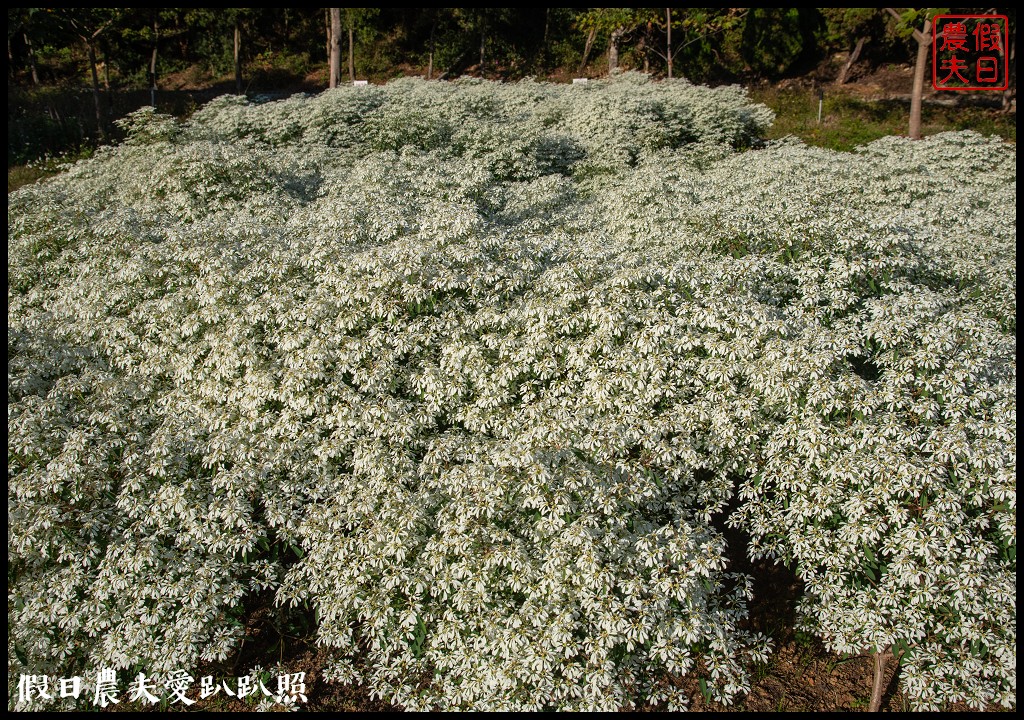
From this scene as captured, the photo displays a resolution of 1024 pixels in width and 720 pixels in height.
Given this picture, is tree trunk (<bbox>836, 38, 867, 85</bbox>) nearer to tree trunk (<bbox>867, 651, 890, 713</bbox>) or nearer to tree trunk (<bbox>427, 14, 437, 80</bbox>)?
tree trunk (<bbox>427, 14, 437, 80</bbox>)

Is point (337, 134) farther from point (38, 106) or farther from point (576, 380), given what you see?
point (38, 106)

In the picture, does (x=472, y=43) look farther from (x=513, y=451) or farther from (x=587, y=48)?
(x=513, y=451)

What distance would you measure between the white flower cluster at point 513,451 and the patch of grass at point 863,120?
21.2 metres

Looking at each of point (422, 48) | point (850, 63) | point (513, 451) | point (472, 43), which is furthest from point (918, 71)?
point (422, 48)

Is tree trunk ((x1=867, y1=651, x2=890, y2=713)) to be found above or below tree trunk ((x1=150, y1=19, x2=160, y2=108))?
below

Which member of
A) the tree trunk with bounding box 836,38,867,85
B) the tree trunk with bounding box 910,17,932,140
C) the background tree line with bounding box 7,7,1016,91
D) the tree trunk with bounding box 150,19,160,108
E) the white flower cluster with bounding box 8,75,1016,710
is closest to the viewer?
the white flower cluster with bounding box 8,75,1016,710

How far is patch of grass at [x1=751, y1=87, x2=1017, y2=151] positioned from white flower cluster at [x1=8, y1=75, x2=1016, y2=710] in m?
21.2

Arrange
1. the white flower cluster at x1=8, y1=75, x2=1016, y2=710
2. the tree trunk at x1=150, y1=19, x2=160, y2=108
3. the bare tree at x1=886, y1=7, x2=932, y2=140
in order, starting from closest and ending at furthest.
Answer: the white flower cluster at x1=8, y1=75, x2=1016, y2=710 < the bare tree at x1=886, y1=7, x2=932, y2=140 < the tree trunk at x1=150, y1=19, x2=160, y2=108

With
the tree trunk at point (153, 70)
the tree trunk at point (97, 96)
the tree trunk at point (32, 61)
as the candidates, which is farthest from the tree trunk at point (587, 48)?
the tree trunk at point (32, 61)

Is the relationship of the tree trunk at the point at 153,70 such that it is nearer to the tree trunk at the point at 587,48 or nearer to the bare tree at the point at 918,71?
the tree trunk at the point at 587,48

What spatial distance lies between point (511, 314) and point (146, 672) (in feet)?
21.0

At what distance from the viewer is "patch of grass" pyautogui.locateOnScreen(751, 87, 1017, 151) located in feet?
94.1

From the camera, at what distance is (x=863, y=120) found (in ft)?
101

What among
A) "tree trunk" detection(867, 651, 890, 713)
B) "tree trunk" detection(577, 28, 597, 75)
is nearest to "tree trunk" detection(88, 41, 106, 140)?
"tree trunk" detection(577, 28, 597, 75)
